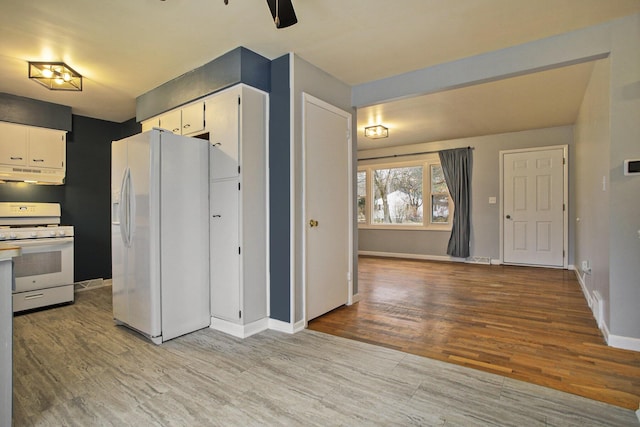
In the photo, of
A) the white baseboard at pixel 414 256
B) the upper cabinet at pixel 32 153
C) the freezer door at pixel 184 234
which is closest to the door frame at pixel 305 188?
the freezer door at pixel 184 234

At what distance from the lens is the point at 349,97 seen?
3.68m

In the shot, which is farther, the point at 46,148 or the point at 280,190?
the point at 46,148

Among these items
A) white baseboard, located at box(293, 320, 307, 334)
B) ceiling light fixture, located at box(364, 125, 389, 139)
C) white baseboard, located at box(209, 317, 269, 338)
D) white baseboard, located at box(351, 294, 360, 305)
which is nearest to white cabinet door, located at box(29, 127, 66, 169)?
white baseboard, located at box(209, 317, 269, 338)

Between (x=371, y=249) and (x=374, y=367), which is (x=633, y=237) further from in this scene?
(x=371, y=249)

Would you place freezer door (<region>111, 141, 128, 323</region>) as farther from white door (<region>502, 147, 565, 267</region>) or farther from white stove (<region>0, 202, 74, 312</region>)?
white door (<region>502, 147, 565, 267</region>)

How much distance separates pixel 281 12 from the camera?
1705 mm


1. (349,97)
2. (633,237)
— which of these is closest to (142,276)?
(349,97)

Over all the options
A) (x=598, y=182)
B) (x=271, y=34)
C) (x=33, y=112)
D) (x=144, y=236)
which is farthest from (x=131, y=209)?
(x=598, y=182)

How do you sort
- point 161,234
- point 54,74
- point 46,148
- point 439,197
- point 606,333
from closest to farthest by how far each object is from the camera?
point 606,333 < point 161,234 < point 54,74 < point 46,148 < point 439,197

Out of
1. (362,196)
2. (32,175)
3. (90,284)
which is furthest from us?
(362,196)

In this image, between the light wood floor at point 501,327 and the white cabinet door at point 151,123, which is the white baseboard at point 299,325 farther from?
the white cabinet door at point 151,123

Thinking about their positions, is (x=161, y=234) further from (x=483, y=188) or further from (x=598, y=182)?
(x=483, y=188)

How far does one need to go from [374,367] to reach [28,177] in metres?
4.50

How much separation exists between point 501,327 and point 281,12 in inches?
122
